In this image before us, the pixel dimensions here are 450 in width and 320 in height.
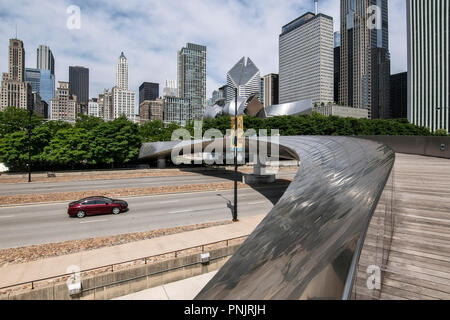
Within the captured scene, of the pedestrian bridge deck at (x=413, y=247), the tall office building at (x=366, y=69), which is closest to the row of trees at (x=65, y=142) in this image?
the pedestrian bridge deck at (x=413, y=247)

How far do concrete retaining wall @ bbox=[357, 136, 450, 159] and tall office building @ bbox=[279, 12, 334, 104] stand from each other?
154 m

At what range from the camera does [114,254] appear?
31.6 feet

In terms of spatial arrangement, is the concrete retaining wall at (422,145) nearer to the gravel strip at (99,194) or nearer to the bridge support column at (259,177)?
the bridge support column at (259,177)

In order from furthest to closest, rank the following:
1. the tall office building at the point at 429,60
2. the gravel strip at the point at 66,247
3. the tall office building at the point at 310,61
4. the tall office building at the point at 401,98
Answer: the tall office building at the point at 401,98 → the tall office building at the point at 310,61 → the tall office building at the point at 429,60 → the gravel strip at the point at 66,247

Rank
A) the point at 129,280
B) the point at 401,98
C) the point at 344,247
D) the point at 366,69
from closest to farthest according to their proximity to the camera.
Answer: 1. the point at 344,247
2. the point at 129,280
3. the point at 366,69
4. the point at 401,98

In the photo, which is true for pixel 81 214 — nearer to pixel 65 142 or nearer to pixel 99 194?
pixel 99 194

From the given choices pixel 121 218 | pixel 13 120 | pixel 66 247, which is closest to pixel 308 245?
pixel 66 247

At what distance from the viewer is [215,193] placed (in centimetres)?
2241

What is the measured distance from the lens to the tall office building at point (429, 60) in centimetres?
12052

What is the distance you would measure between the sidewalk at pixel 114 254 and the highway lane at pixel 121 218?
215 centimetres

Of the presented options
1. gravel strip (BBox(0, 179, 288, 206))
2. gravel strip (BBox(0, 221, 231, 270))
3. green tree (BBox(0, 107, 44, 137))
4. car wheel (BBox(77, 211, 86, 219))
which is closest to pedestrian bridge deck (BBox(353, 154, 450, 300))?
gravel strip (BBox(0, 221, 231, 270))

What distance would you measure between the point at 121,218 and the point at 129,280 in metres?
7.48

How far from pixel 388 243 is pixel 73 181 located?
3106 centimetres
